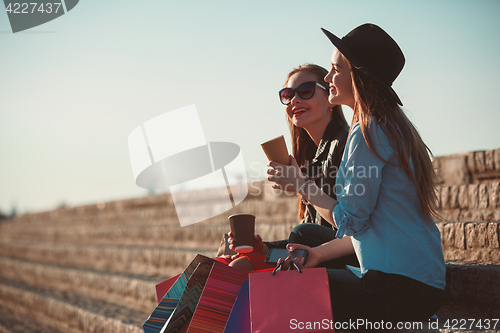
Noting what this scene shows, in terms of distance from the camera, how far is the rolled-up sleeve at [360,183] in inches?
48.8

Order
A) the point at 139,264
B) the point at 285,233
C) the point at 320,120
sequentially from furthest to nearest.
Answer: the point at 139,264, the point at 285,233, the point at 320,120

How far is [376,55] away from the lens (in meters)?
1.33

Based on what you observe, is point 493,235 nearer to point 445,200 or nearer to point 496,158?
point 445,200

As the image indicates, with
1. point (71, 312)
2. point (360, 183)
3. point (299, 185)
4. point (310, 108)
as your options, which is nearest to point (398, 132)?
point (360, 183)

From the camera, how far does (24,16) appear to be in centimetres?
340

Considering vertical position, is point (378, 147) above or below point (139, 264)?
above

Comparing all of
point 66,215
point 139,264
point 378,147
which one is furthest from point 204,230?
point 66,215

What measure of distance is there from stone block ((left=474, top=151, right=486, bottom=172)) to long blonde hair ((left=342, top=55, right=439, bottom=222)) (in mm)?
1600

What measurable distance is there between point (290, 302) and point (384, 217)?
410mm

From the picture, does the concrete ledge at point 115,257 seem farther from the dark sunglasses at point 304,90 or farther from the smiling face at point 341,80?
the smiling face at point 341,80

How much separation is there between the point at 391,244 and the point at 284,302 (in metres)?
0.39

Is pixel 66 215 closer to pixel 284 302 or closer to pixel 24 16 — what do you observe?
pixel 24 16

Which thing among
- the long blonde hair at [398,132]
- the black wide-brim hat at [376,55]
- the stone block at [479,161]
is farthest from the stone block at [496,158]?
the black wide-brim hat at [376,55]

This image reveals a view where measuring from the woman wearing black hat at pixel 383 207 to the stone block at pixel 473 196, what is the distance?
126cm
